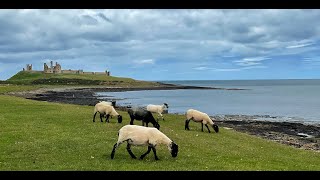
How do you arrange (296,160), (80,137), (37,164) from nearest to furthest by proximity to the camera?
(37,164)
(296,160)
(80,137)

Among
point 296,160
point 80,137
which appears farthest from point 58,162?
point 296,160

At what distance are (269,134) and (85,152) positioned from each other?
28067 millimetres

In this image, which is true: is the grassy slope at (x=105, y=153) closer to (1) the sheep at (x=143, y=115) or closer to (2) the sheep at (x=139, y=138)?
(2) the sheep at (x=139, y=138)

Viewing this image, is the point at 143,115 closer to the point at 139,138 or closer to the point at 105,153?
the point at 105,153

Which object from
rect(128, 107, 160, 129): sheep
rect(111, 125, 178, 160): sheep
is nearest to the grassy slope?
rect(111, 125, 178, 160): sheep

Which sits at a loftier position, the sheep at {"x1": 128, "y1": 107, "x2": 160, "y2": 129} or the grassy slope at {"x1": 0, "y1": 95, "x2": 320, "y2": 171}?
the sheep at {"x1": 128, "y1": 107, "x2": 160, "y2": 129}

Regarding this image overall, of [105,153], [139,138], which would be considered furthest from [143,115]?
[139,138]

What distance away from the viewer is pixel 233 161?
59.2 ft

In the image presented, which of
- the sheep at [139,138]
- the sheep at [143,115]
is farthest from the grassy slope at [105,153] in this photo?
the sheep at [143,115]

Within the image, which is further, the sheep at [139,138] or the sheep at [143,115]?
the sheep at [143,115]

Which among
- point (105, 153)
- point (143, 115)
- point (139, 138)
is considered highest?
point (143, 115)

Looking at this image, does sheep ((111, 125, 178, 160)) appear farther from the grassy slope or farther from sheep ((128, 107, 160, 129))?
sheep ((128, 107, 160, 129))

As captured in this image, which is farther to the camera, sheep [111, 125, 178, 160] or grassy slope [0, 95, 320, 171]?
sheep [111, 125, 178, 160]
